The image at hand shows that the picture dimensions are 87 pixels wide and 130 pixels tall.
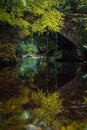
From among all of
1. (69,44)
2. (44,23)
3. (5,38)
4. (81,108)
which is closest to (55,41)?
(69,44)

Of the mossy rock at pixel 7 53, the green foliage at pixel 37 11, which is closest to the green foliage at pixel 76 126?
the green foliage at pixel 37 11

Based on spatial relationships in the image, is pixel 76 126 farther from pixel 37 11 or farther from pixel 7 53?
pixel 7 53

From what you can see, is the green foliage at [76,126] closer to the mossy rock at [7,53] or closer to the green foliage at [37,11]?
the green foliage at [37,11]

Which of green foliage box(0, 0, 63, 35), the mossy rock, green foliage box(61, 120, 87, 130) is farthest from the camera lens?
the mossy rock

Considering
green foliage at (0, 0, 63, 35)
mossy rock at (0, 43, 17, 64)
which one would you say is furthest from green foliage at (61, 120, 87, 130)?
mossy rock at (0, 43, 17, 64)

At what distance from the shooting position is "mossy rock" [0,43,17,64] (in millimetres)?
15578

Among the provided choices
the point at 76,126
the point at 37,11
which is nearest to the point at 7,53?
the point at 37,11

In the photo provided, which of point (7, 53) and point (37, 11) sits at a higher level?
point (37, 11)

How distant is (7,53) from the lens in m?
15.9

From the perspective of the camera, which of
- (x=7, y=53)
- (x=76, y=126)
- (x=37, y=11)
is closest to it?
(x=76, y=126)

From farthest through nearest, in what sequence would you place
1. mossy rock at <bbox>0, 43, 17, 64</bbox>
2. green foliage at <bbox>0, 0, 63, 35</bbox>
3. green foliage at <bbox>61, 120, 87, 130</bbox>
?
mossy rock at <bbox>0, 43, 17, 64</bbox> < green foliage at <bbox>0, 0, 63, 35</bbox> < green foliage at <bbox>61, 120, 87, 130</bbox>

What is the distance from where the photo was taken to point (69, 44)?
19.7 m

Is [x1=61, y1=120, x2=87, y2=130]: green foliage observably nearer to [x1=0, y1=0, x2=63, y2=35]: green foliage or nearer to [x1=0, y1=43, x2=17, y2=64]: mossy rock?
[x1=0, y1=0, x2=63, y2=35]: green foliage

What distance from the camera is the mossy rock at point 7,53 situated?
15.6 meters
